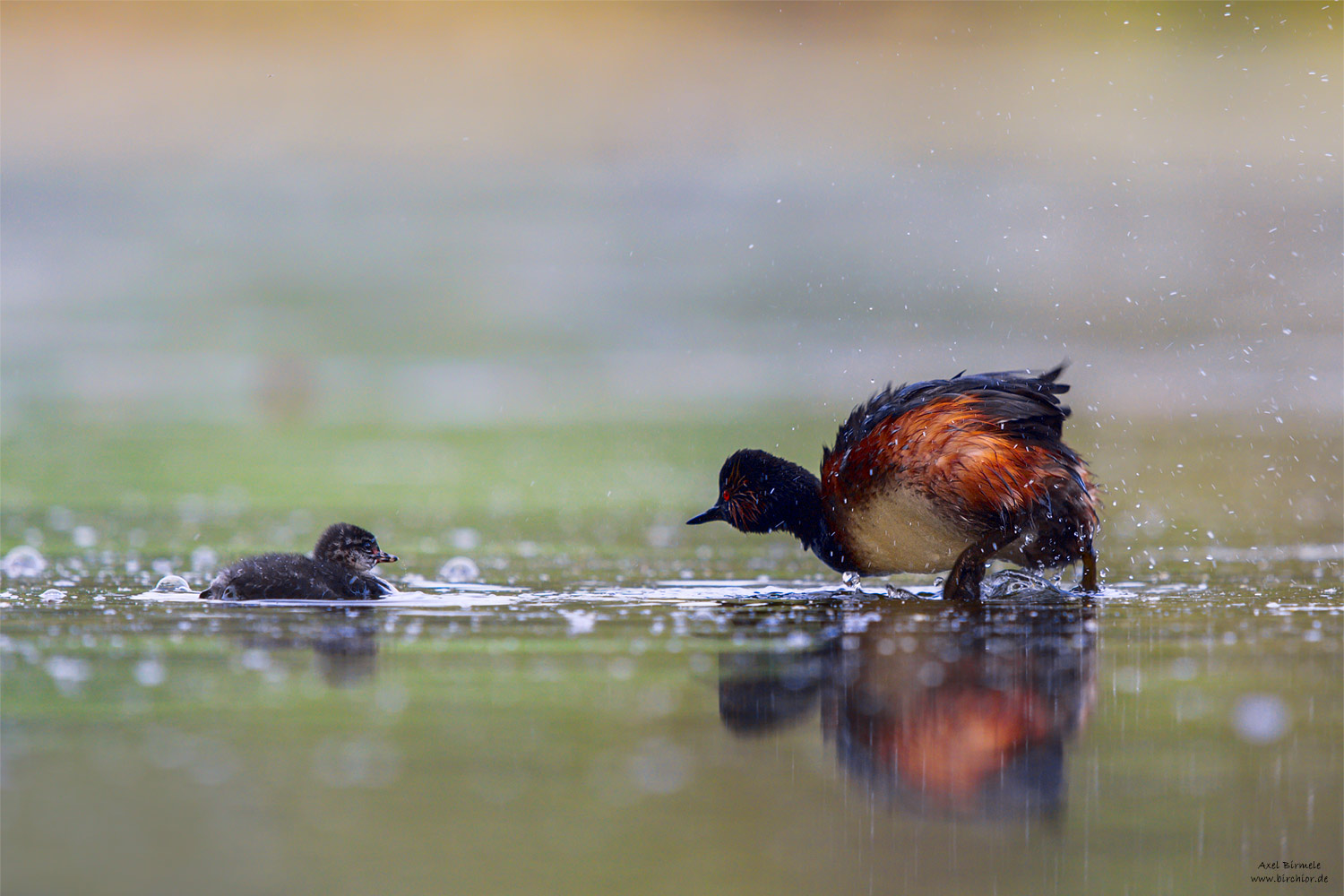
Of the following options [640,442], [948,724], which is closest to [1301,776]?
[948,724]

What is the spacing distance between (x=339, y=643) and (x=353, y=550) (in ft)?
5.48

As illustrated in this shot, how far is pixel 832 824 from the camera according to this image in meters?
3.35

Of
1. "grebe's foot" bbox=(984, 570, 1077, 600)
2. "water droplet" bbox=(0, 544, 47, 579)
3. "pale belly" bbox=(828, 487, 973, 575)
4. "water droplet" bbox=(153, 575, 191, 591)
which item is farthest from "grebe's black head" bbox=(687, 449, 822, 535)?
"water droplet" bbox=(0, 544, 47, 579)

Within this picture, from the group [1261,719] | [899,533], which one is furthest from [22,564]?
[1261,719]

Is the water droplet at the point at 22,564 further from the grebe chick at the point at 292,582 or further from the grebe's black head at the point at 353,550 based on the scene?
the grebe's black head at the point at 353,550

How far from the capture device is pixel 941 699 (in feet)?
14.3

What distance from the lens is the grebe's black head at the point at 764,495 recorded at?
7.15 metres

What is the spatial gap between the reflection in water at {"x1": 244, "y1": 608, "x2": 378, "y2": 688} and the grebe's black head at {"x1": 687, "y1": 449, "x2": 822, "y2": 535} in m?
2.02

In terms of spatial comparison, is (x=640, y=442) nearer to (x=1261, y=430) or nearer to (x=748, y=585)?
(x=1261, y=430)

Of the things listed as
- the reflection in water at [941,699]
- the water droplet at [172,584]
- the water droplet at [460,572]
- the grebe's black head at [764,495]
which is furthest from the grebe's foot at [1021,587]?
the water droplet at [172,584]

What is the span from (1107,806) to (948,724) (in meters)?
0.65

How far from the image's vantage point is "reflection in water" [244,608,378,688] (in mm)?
4793

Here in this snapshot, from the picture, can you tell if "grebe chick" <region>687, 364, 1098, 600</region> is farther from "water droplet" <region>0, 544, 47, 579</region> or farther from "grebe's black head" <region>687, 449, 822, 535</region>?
"water droplet" <region>0, 544, 47, 579</region>

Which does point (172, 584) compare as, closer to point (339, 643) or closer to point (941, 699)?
point (339, 643)
